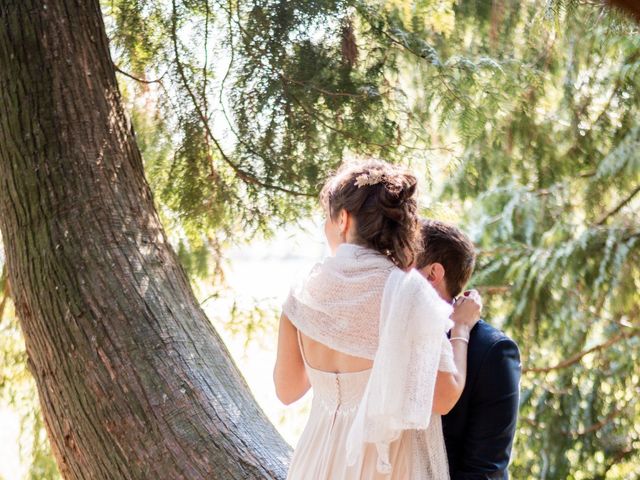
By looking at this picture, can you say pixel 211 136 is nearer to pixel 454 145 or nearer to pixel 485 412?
pixel 454 145

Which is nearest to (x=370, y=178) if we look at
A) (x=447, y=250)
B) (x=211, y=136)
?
(x=447, y=250)

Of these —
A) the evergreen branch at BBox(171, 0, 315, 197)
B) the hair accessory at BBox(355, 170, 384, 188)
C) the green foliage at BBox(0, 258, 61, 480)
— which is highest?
the hair accessory at BBox(355, 170, 384, 188)

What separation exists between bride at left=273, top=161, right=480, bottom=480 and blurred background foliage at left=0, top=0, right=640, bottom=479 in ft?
2.45

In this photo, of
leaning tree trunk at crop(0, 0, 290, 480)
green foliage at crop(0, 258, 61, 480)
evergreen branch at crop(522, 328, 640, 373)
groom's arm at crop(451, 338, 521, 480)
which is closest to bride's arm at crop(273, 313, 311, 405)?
groom's arm at crop(451, 338, 521, 480)

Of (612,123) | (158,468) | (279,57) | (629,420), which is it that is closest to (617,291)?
(629,420)

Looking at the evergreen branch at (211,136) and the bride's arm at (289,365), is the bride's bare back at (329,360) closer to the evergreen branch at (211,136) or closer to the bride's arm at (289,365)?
the bride's arm at (289,365)

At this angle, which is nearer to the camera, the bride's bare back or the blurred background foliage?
the bride's bare back

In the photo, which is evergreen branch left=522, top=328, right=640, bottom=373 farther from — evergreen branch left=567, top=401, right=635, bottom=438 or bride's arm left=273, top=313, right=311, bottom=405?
bride's arm left=273, top=313, right=311, bottom=405

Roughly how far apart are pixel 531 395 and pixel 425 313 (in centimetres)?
318

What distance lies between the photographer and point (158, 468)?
8.77 ft

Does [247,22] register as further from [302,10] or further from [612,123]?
[612,123]

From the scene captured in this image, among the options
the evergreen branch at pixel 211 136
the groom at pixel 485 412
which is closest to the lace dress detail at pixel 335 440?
the groom at pixel 485 412

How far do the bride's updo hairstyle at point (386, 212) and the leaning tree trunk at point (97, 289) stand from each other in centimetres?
109

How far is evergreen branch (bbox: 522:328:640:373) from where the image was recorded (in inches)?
169
